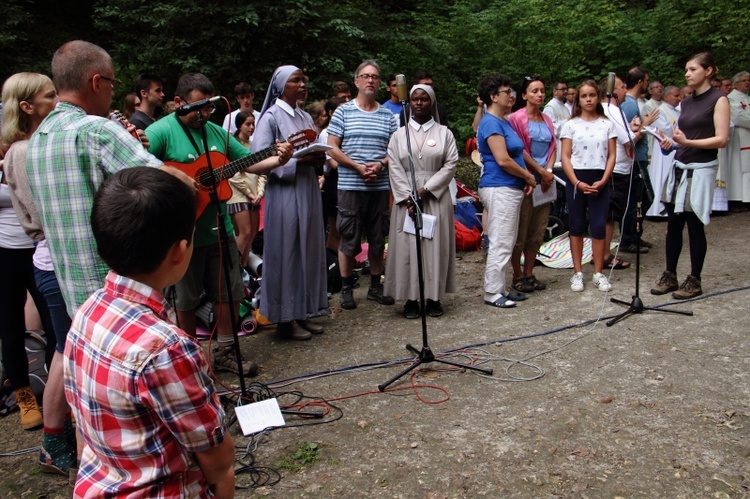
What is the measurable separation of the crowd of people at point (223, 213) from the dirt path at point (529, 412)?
38 centimetres

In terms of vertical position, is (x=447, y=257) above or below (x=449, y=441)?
above

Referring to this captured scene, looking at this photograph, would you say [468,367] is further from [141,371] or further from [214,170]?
[141,371]

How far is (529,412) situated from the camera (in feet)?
12.1

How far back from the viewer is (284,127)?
193 inches

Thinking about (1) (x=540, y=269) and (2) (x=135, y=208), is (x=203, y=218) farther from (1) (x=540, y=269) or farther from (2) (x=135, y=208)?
(1) (x=540, y=269)

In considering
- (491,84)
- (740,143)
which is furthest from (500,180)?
(740,143)

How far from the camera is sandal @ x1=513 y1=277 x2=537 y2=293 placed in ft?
20.7

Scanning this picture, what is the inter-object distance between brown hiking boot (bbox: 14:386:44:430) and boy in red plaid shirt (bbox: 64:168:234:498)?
8.83ft

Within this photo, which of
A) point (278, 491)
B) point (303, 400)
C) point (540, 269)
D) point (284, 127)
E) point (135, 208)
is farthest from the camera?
point (540, 269)

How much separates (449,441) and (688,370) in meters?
1.87

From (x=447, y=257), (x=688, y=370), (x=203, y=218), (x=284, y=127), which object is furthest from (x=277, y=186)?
(x=688, y=370)

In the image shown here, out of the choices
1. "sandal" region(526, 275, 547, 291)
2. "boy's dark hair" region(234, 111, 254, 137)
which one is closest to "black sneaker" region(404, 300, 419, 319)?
"sandal" region(526, 275, 547, 291)

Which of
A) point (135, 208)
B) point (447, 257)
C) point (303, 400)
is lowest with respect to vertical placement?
point (303, 400)

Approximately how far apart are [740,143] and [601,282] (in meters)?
4.61
